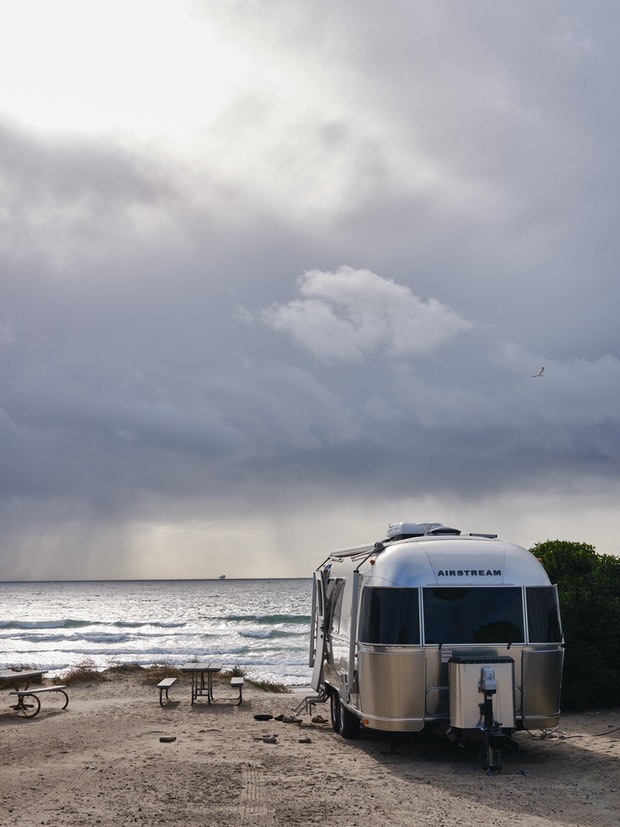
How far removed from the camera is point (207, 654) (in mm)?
38094

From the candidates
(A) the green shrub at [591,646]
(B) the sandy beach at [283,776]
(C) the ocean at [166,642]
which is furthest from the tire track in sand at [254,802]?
(C) the ocean at [166,642]

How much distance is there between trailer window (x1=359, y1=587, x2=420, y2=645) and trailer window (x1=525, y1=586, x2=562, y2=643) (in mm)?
1488

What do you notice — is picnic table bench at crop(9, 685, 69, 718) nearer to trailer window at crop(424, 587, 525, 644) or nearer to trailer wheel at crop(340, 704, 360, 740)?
trailer wheel at crop(340, 704, 360, 740)

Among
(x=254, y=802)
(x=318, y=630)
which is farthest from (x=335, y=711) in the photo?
(x=254, y=802)

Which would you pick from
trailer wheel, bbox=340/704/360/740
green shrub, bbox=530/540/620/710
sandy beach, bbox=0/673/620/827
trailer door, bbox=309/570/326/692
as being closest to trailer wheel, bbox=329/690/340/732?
sandy beach, bbox=0/673/620/827

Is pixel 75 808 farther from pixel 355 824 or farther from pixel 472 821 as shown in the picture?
pixel 472 821

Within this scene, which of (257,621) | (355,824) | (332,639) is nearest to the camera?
(355,824)

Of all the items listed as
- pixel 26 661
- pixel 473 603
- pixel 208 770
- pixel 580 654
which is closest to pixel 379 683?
pixel 473 603

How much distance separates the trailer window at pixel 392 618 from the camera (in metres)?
10.1

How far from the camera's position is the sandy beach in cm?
788

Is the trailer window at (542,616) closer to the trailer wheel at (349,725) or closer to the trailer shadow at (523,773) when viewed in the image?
the trailer shadow at (523,773)

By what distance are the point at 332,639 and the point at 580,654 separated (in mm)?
5007

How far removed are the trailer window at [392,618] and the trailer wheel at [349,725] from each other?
2.14 metres

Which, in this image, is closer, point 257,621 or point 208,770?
point 208,770
